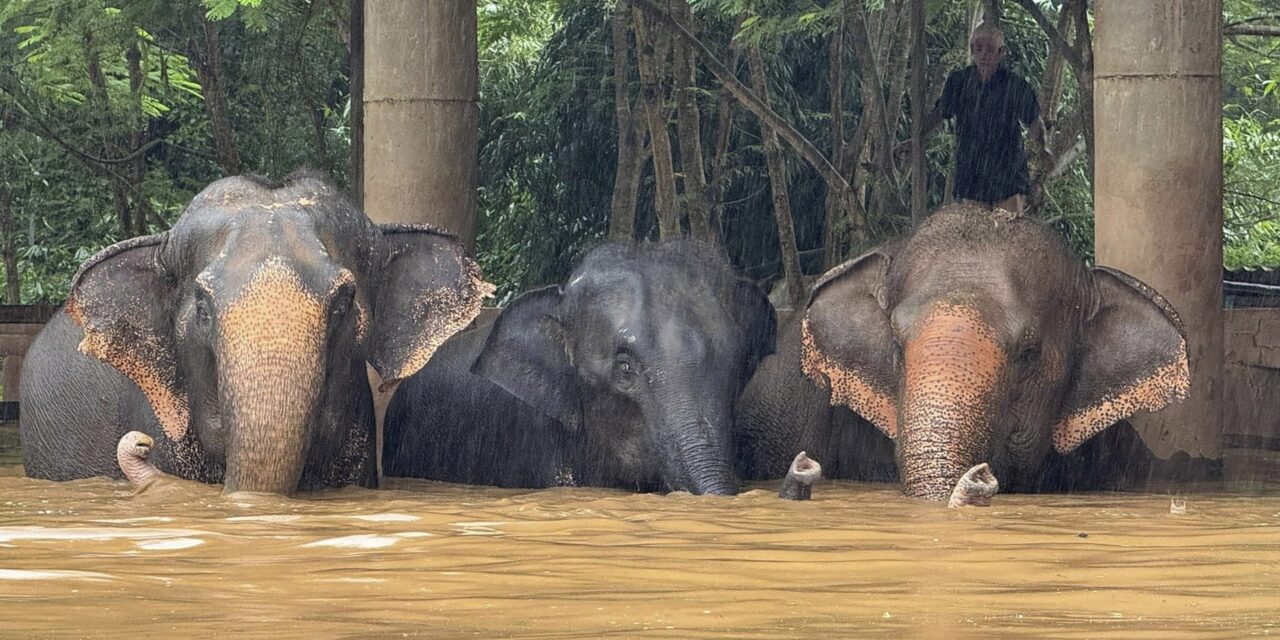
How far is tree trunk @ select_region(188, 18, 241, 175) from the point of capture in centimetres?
1489

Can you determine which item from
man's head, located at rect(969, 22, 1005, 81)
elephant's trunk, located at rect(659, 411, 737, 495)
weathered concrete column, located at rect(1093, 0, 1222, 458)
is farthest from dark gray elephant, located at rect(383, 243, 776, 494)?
man's head, located at rect(969, 22, 1005, 81)

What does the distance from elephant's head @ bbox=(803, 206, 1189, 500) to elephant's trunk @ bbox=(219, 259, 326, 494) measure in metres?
1.96

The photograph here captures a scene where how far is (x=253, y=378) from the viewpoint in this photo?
6.34 m

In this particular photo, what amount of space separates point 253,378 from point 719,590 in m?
2.65

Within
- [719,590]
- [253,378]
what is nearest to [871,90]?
[253,378]

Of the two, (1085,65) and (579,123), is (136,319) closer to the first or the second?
(1085,65)

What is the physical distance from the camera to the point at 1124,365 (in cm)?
757

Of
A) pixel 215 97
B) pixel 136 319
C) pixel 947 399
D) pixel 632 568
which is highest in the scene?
pixel 215 97

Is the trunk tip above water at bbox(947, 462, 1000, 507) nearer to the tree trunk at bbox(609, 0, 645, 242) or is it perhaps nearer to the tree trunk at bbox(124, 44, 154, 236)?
the tree trunk at bbox(609, 0, 645, 242)

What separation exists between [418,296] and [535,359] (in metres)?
0.61

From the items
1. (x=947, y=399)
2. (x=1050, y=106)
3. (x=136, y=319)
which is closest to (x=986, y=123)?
(x=1050, y=106)

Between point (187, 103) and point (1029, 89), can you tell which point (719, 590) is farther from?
point (187, 103)

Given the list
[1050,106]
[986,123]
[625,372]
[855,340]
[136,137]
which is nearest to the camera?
[625,372]

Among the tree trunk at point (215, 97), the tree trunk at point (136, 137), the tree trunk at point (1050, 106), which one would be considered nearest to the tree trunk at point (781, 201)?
the tree trunk at point (1050, 106)
